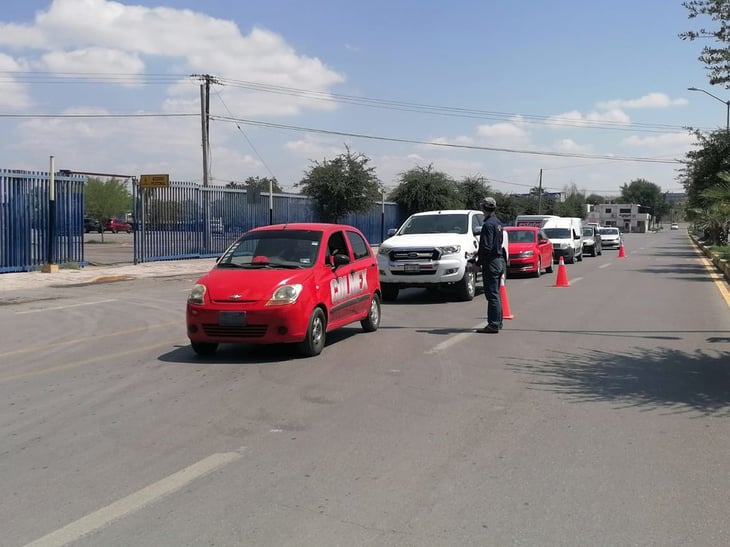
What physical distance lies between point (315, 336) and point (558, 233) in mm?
23881

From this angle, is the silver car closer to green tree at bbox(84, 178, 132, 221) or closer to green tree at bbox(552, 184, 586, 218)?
green tree at bbox(84, 178, 132, 221)

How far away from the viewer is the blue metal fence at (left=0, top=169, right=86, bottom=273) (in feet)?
70.8

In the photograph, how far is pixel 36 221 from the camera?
883 inches

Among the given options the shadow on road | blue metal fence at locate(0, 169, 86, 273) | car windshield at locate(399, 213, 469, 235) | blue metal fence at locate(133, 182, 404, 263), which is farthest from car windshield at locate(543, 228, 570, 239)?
the shadow on road

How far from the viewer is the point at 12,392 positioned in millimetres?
7320

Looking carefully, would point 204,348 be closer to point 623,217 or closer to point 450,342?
point 450,342

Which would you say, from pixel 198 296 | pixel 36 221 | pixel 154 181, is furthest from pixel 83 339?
pixel 154 181

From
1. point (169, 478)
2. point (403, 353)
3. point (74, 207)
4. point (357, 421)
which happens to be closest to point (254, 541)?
point (169, 478)

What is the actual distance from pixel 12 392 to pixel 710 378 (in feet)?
23.4

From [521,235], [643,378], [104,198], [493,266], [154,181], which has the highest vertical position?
[104,198]

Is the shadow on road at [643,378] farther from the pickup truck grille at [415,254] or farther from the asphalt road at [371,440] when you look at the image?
the pickup truck grille at [415,254]

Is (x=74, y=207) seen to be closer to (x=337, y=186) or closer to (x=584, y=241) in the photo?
(x=337, y=186)

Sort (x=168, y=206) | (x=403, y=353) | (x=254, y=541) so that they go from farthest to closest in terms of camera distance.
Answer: (x=168, y=206), (x=403, y=353), (x=254, y=541)

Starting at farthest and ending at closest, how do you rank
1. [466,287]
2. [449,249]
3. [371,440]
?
[466,287]
[449,249]
[371,440]
